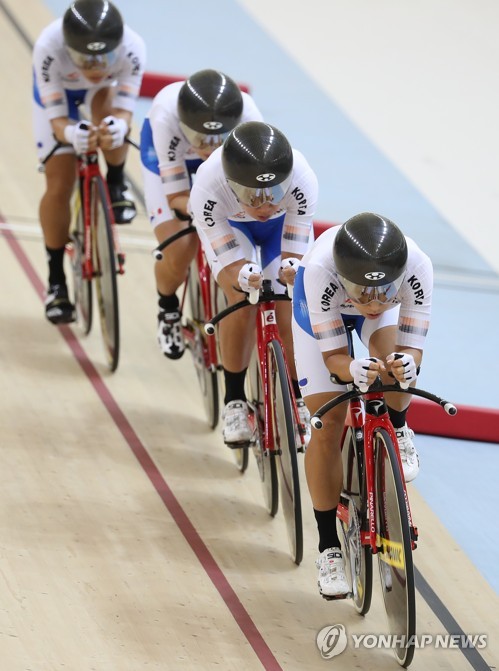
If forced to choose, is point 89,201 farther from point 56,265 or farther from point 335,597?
point 335,597

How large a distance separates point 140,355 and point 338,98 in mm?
4064

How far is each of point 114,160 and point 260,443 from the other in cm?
193

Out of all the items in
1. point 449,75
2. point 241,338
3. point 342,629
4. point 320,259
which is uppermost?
point 320,259

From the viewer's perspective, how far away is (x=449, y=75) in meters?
9.46

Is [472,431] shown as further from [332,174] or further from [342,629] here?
[332,174]

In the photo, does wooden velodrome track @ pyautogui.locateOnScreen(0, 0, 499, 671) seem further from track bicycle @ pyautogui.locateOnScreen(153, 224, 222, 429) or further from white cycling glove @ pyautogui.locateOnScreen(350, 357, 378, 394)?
white cycling glove @ pyautogui.locateOnScreen(350, 357, 378, 394)

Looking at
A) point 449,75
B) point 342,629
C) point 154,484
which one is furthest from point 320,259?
point 449,75

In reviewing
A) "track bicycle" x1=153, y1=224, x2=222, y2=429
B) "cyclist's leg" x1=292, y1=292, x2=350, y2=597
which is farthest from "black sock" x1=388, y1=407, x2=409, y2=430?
"track bicycle" x1=153, y1=224, x2=222, y2=429

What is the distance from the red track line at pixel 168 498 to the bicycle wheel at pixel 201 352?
34 cm

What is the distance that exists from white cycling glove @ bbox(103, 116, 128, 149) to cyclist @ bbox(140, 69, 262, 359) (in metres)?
0.15

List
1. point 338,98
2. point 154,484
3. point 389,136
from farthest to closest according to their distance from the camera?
point 338,98, point 389,136, point 154,484

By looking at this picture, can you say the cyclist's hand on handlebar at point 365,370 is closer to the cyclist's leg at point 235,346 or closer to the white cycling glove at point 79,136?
the cyclist's leg at point 235,346

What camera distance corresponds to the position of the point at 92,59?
5.00m

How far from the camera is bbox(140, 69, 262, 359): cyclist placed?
4406mm
